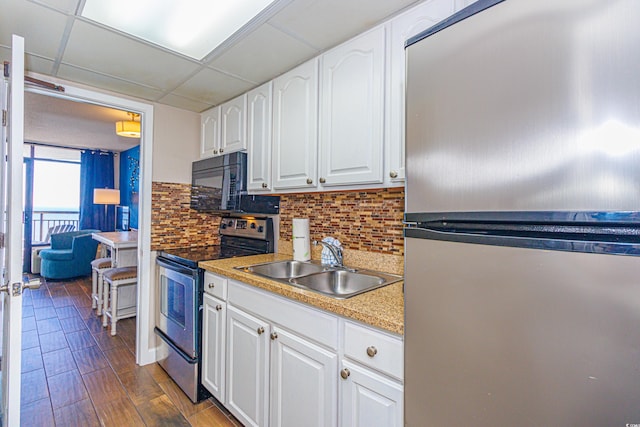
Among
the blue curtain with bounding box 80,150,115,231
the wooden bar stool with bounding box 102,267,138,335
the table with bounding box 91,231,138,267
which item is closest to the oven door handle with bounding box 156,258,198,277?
the wooden bar stool with bounding box 102,267,138,335

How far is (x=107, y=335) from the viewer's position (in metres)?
2.95

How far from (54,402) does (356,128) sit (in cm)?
249

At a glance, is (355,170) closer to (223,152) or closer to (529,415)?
(529,415)

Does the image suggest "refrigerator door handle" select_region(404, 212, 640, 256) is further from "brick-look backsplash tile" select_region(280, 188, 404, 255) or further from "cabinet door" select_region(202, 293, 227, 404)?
"cabinet door" select_region(202, 293, 227, 404)

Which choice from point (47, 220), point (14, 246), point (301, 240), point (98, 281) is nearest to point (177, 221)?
point (301, 240)

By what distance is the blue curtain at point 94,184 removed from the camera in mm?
5836

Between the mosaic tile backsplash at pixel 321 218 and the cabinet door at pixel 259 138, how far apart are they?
0.30 m

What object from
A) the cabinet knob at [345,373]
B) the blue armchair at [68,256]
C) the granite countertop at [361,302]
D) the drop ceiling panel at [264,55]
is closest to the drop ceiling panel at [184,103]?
the drop ceiling panel at [264,55]

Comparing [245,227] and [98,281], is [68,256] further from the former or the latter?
[245,227]

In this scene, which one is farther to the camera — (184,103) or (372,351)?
(184,103)

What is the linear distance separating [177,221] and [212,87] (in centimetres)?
117

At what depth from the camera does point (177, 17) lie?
4.76 feet

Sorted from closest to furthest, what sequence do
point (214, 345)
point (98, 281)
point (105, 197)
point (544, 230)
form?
point (544, 230) < point (214, 345) < point (98, 281) < point (105, 197)

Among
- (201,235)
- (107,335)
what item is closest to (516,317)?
(201,235)
